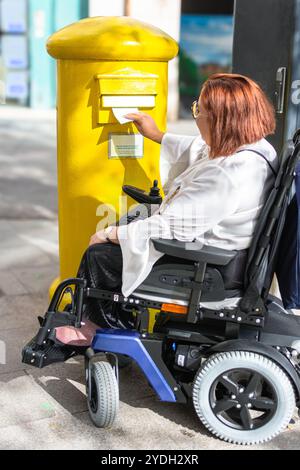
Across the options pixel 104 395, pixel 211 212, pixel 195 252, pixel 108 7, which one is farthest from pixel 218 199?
pixel 108 7


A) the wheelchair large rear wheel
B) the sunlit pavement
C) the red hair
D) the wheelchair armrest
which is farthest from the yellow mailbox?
the wheelchair large rear wheel

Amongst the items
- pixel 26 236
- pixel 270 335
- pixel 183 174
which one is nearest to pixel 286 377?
pixel 270 335

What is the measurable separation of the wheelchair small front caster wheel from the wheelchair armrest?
581 millimetres

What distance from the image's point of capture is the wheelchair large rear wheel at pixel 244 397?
9.19 ft

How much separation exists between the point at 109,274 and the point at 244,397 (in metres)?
0.78

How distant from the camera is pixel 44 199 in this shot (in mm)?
6840

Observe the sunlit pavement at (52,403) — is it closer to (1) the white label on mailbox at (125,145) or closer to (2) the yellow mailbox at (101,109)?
→ (2) the yellow mailbox at (101,109)

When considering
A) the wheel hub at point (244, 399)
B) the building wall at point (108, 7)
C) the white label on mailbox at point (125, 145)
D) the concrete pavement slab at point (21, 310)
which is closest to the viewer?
the wheel hub at point (244, 399)

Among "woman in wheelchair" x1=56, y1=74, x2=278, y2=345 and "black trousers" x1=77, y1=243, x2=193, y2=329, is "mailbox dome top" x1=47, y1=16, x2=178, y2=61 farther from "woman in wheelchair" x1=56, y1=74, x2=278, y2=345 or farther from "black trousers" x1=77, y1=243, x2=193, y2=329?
"black trousers" x1=77, y1=243, x2=193, y2=329

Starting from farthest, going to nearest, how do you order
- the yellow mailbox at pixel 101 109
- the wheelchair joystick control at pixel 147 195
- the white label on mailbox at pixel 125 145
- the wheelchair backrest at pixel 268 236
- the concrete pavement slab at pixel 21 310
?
the concrete pavement slab at pixel 21 310
the white label on mailbox at pixel 125 145
the yellow mailbox at pixel 101 109
the wheelchair joystick control at pixel 147 195
the wheelchair backrest at pixel 268 236

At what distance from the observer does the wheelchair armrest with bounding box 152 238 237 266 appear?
2.80 metres

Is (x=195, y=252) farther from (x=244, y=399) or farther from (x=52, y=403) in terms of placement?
(x=52, y=403)

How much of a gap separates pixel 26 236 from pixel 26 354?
9.13 ft

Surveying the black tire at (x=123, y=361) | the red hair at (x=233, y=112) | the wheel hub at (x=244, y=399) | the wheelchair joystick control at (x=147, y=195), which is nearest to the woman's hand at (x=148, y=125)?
the wheelchair joystick control at (x=147, y=195)
